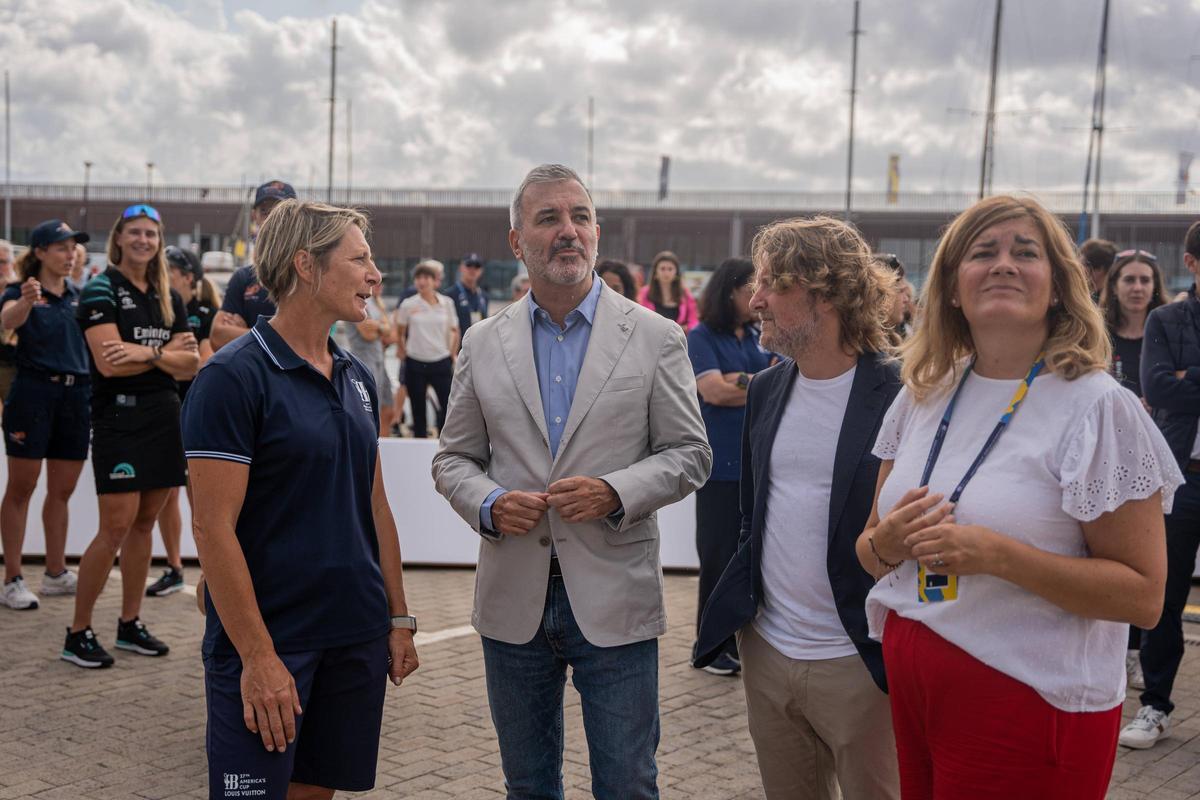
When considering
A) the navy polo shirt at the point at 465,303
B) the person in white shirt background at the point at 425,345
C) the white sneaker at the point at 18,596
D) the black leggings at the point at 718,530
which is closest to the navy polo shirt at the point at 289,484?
the black leggings at the point at 718,530

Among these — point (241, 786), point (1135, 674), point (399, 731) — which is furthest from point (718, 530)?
point (241, 786)

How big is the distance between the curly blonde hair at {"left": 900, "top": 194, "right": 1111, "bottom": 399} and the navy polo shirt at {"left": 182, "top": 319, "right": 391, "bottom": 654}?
1.37 metres

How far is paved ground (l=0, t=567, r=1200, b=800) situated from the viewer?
168 inches

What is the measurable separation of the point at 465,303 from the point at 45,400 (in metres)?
6.79

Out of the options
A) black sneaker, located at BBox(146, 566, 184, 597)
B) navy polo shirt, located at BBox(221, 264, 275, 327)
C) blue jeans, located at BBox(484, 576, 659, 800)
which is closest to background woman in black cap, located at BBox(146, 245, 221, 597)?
black sneaker, located at BBox(146, 566, 184, 597)

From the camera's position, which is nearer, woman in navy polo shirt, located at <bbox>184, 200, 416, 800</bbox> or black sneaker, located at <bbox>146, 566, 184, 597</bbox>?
woman in navy polo shirt, located at <bbox>184, 200, 416, 800</bbox>

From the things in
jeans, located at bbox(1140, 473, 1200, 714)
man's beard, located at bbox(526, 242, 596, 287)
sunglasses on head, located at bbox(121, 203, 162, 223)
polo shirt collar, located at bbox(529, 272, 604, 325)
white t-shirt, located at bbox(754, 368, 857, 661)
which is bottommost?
jeans, located at bbox(1140, 473, 1200, 714)

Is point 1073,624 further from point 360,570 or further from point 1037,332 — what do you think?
point 360,570

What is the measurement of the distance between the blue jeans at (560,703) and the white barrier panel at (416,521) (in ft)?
16.5

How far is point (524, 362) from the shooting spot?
9.87 feet

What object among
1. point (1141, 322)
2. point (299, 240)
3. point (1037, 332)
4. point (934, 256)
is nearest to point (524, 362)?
point (299, 240)

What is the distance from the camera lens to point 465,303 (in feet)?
43.0

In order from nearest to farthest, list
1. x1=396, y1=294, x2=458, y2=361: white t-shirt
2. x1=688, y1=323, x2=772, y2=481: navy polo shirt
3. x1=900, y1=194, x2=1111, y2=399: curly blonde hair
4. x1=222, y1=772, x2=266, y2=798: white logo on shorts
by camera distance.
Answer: x1=900, y1=194, x2=1111, y2=399: curly blonde hair < x1=222, y1=772, x2=266, y2=798: white logo on shorts < x1=688, y1=323, x2=772, y2=481: navy polo shirt < x1=396, y1=294, x2=458, y2=361: white t-shirt

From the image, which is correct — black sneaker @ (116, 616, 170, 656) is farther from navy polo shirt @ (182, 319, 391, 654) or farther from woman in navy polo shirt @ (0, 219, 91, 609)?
navy polo shirt @ (182, 319, 391, 654)
